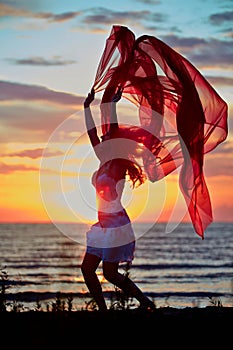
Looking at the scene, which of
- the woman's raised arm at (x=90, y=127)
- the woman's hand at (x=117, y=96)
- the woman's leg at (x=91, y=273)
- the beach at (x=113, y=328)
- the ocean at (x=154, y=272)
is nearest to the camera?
the beach at (x=113, y=328)

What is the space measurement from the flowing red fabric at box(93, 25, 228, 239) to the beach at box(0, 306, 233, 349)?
5.55 feet

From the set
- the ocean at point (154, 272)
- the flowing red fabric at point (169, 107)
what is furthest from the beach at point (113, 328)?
the flowing red fabric at point (169, 107)

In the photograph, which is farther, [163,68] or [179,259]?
[179,259]

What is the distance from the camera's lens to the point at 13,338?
23.6 feet

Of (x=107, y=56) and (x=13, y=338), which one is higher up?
(x=107, y=56)

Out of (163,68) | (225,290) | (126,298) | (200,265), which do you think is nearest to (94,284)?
(126,298)

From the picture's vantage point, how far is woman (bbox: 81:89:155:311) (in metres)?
8.64

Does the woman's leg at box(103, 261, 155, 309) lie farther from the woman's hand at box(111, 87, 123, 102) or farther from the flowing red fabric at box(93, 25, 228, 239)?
the woman's hand at box(111, 87, 123, 102)

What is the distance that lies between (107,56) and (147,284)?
96.2ft

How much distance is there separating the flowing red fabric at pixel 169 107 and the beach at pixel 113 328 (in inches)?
66.5

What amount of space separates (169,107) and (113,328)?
319cm

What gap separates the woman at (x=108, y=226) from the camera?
340 inches

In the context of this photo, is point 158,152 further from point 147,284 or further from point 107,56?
point 147,284

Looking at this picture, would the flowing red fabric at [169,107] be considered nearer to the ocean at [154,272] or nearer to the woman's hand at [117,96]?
the woman's hand at [117,96]
